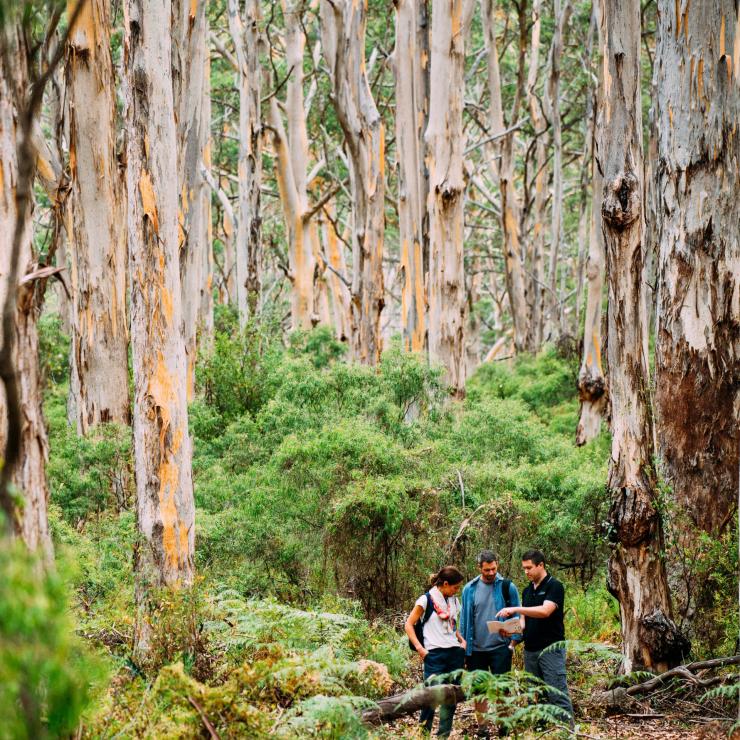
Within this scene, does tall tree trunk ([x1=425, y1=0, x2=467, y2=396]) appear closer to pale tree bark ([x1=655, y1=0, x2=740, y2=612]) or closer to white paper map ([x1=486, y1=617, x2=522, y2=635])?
pale tree bark ([x1=655, y1=0, x2=740, y2=612])

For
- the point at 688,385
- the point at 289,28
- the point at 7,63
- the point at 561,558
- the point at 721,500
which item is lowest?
the point at 561,558

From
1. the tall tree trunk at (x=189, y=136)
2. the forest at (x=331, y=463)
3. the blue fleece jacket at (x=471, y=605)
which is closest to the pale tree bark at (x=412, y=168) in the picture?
the forest at (x=331, y=463)

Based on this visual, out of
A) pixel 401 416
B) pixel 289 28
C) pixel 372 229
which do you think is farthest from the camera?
pixel 289 28

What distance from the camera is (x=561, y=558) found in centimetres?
959

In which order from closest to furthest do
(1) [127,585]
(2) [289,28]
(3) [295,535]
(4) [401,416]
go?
(1) [127,585] < (3) [295,535] < (4) [401,416] < (2) [289,28]

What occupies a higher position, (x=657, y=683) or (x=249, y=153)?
(x=249, y=153)

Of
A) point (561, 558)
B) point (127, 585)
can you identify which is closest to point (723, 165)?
point (561, 558)

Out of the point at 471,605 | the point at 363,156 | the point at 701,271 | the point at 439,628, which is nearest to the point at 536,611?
the point at 471,605

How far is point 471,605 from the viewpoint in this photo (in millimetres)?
6688

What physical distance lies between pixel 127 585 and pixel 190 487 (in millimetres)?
900

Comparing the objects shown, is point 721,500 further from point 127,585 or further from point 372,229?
point 372,229

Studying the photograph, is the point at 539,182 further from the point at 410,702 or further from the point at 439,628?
the point at 410,702

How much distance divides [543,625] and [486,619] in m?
0.39

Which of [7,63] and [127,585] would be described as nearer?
[7,63]
